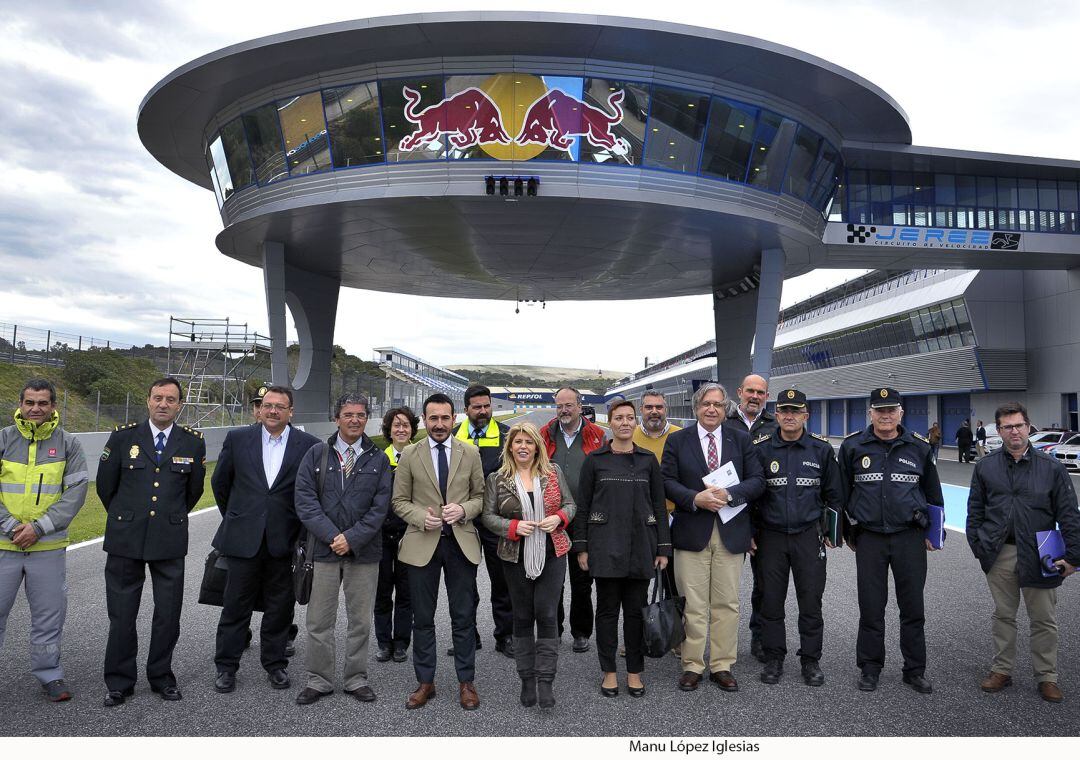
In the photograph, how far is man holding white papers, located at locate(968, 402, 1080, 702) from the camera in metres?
4.96

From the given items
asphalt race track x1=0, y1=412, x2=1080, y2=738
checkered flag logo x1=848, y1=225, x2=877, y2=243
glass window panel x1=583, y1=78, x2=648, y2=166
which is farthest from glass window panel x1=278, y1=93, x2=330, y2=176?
checkered flag logo x1=848, y1=225, x2=877, y2=243

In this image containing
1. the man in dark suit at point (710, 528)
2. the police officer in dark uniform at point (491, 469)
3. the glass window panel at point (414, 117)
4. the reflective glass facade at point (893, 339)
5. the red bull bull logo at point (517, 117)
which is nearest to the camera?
the man in dark suit at point (710, 528)

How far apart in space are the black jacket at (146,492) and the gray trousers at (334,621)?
105cm

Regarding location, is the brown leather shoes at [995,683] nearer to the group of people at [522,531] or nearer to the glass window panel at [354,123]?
the group of people at [522,531]

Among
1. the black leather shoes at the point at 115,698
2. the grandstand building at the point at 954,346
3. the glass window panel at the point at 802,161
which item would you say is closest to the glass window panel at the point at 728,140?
the glass window panel at the point at 802,161

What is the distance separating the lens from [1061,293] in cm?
3397

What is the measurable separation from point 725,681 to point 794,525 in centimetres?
130

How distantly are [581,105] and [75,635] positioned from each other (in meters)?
15.9

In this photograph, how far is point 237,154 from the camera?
69.1ft

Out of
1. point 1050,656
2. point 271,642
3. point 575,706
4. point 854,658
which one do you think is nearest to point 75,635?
point 271,642

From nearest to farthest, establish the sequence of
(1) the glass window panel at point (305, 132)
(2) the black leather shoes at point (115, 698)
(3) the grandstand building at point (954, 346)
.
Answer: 1. (2) the black leather shoes at point (115, 698)
2. (1) the glass window panel at point (305, 132)
3. (3) the grandstand building at point (954, 346)

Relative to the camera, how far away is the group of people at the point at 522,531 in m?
4.91

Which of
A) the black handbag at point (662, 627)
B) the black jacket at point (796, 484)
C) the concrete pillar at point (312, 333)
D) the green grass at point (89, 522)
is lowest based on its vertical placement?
the green grass at point (89, 522)

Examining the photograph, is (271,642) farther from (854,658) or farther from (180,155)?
(180,155)
